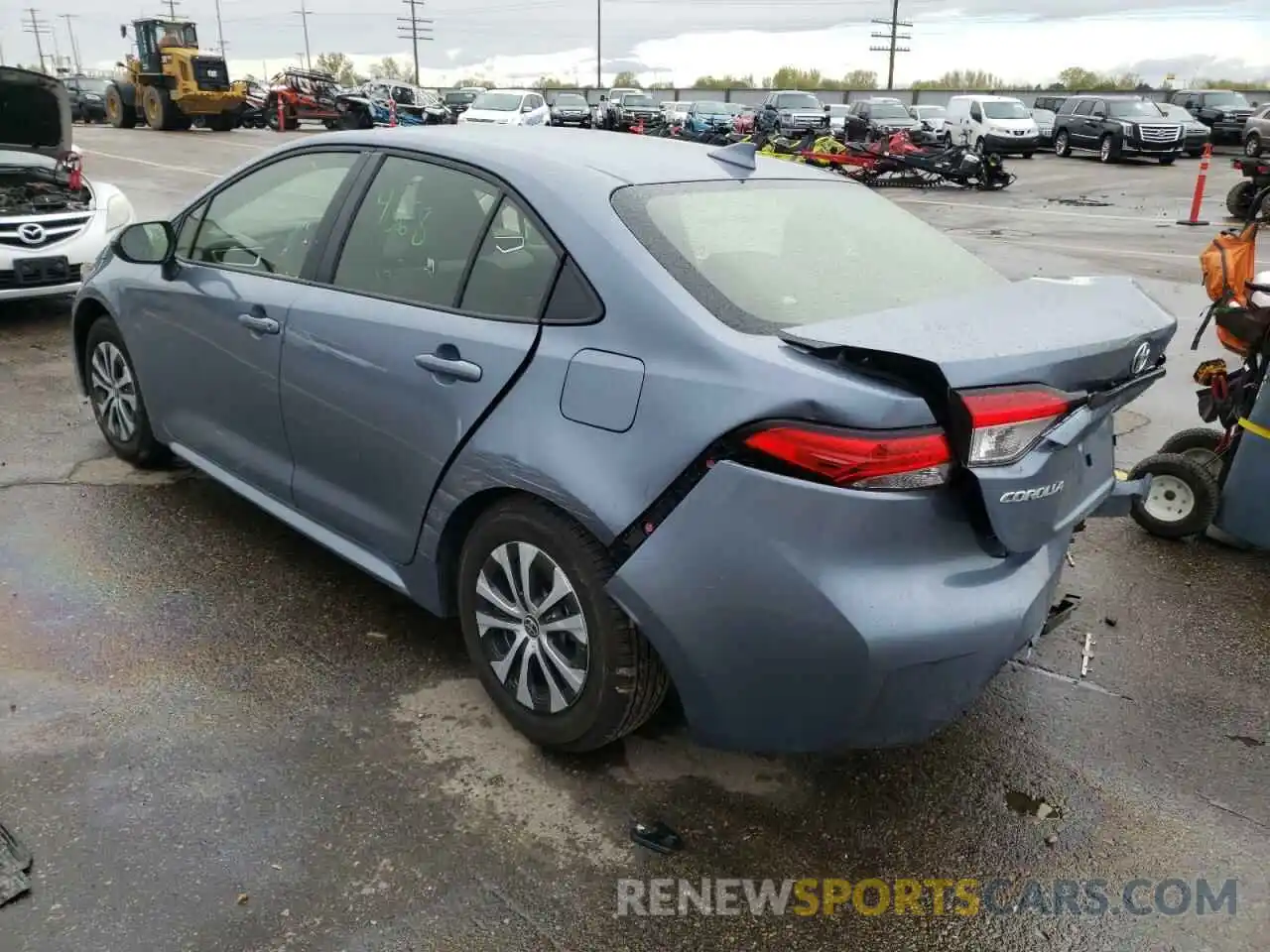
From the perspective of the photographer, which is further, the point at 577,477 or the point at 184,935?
the point at 577,477

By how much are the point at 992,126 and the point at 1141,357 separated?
93.6 feet

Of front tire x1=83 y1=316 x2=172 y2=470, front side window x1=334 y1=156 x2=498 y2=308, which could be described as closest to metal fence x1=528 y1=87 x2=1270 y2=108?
front tire x1=83 y1=316 x2=172 y2=470

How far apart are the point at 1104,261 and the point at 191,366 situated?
11.1 meters

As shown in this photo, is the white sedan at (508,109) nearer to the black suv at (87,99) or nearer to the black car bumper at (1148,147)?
the black car bumper at (1148,147)

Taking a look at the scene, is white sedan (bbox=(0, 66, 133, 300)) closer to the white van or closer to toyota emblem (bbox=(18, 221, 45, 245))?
toyota emblem (bbox=(18, 221, 45, 245))

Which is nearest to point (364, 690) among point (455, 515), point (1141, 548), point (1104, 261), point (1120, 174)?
point (455, 515)

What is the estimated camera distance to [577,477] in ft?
8.08

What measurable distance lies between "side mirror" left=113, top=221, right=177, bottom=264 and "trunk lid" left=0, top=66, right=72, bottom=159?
199 inches

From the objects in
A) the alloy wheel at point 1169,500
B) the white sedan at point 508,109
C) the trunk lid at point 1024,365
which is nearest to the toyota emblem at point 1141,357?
the trunk lid at point 1024,365

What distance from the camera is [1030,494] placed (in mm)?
2291

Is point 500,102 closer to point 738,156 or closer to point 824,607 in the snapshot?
point 738,156

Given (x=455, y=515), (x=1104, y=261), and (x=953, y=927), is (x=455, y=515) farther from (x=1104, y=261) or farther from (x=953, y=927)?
(x=1104, y=261)

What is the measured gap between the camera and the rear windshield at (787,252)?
2.55 m

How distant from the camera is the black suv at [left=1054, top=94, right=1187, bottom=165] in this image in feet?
90.5
